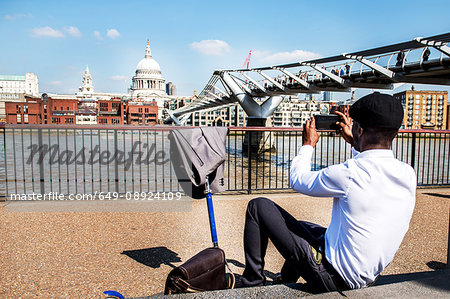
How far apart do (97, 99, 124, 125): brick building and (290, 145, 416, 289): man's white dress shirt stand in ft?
355

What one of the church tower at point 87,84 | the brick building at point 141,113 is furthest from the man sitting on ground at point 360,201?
the church tower at point 87,84

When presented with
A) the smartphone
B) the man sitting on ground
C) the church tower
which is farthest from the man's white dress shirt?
the church tower

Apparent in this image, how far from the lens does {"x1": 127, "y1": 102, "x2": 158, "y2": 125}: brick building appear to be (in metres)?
107

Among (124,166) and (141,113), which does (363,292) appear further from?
(141,113)

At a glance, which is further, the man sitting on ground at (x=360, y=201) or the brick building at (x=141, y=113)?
the brick building at (x=141, y=113)

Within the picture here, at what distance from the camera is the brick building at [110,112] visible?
348ft

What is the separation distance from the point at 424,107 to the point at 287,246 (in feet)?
448

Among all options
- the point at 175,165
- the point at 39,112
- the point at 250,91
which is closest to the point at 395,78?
the point at 250,91

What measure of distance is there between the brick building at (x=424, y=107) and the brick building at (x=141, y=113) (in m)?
78.0

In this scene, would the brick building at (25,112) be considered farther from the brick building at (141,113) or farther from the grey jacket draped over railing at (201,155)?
the grey jacket draped over railing at (201,155)

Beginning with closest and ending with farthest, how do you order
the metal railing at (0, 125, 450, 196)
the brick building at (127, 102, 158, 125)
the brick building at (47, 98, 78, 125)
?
the metal railing at (0, 125, 450, 196)
the brick building at (47, 98, 78, 125)
the brick building at (127, 102, 158, 125)

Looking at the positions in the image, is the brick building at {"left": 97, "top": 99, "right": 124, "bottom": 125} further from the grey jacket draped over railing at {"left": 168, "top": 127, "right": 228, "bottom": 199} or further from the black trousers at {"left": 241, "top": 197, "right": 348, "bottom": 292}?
the black trousers at {"left": 241, "top": 197, "right": 348, "bottom": 292}

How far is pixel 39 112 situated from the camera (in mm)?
100438

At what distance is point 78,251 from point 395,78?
932 inches
